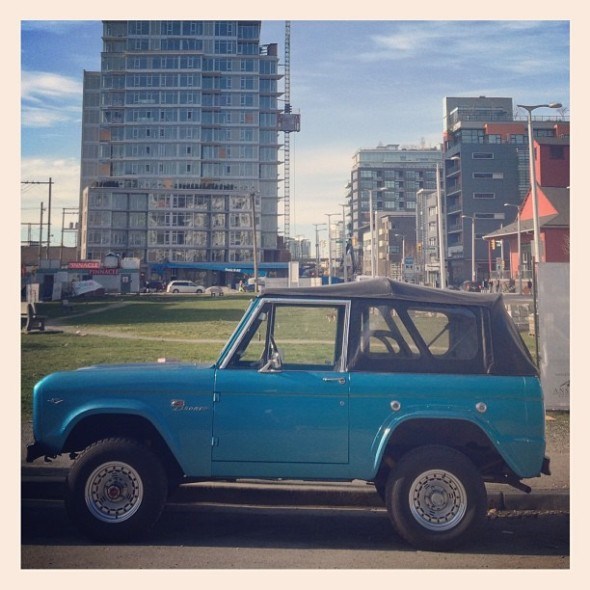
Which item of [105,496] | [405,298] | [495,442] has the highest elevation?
[405,298]

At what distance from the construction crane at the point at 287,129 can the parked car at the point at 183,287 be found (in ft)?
8.97

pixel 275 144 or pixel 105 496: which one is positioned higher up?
pixel 275 144

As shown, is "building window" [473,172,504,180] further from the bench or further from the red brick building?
the bench

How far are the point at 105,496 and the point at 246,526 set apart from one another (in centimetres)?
119

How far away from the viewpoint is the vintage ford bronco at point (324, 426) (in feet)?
14.2

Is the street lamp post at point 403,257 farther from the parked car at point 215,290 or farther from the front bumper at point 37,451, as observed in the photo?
the front bumper at point 37,451

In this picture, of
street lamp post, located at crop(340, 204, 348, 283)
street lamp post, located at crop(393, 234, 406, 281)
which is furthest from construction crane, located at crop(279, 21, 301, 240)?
street lamp post, located at crop(393, 234, 406, 281)

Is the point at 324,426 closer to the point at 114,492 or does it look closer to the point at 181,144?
the point at 114,492

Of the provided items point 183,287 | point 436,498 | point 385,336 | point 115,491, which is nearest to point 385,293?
point 385,336

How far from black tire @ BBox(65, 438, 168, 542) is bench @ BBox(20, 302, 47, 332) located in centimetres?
301
